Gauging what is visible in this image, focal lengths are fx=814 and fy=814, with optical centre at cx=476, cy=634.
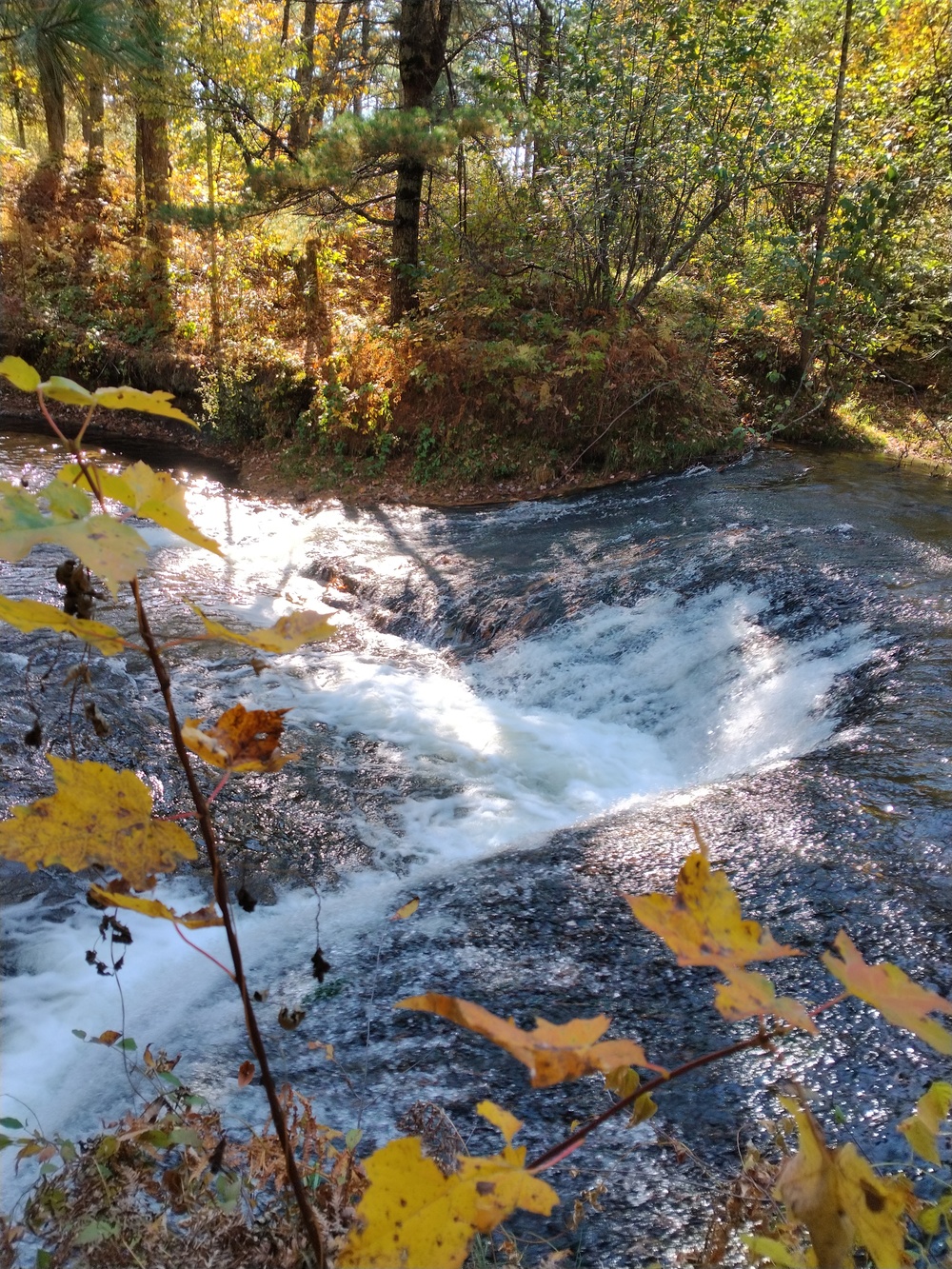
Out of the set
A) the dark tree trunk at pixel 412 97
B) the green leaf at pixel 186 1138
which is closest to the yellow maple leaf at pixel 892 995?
the green leaf at pixel 186 1138

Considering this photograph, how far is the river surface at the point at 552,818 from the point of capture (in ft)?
7.15

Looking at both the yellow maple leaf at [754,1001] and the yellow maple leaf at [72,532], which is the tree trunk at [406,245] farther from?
the yellow maple leaf at [754,1001]

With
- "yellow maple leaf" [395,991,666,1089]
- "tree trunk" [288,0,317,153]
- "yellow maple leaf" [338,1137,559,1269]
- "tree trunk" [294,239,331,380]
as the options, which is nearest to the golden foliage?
"yellow maple leaf" [395,991,666,1089]

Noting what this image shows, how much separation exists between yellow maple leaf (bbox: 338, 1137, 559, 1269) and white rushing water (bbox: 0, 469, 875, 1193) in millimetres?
1789

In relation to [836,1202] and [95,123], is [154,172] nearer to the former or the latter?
[95,123]

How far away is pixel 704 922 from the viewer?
876mm

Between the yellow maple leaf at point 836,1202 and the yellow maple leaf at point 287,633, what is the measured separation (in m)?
0.70

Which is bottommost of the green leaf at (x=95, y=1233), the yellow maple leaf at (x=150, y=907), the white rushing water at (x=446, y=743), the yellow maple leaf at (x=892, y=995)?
the white rushing water at (x=446, y=743)

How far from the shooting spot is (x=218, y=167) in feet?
52.8

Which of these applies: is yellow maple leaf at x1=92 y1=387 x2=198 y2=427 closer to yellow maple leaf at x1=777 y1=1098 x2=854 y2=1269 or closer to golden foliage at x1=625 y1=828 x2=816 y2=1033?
golden foliage at x1=625 y1=828 x2=816 y2=1033

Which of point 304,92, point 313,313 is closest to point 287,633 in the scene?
point 313,313

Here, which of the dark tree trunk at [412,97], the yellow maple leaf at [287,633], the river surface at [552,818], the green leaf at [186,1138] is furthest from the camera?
the dark tree trunk at [412,97]

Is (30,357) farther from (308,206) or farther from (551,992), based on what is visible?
(551,992)

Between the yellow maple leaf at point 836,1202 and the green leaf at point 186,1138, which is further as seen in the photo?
the green leaf at point 186,1138
